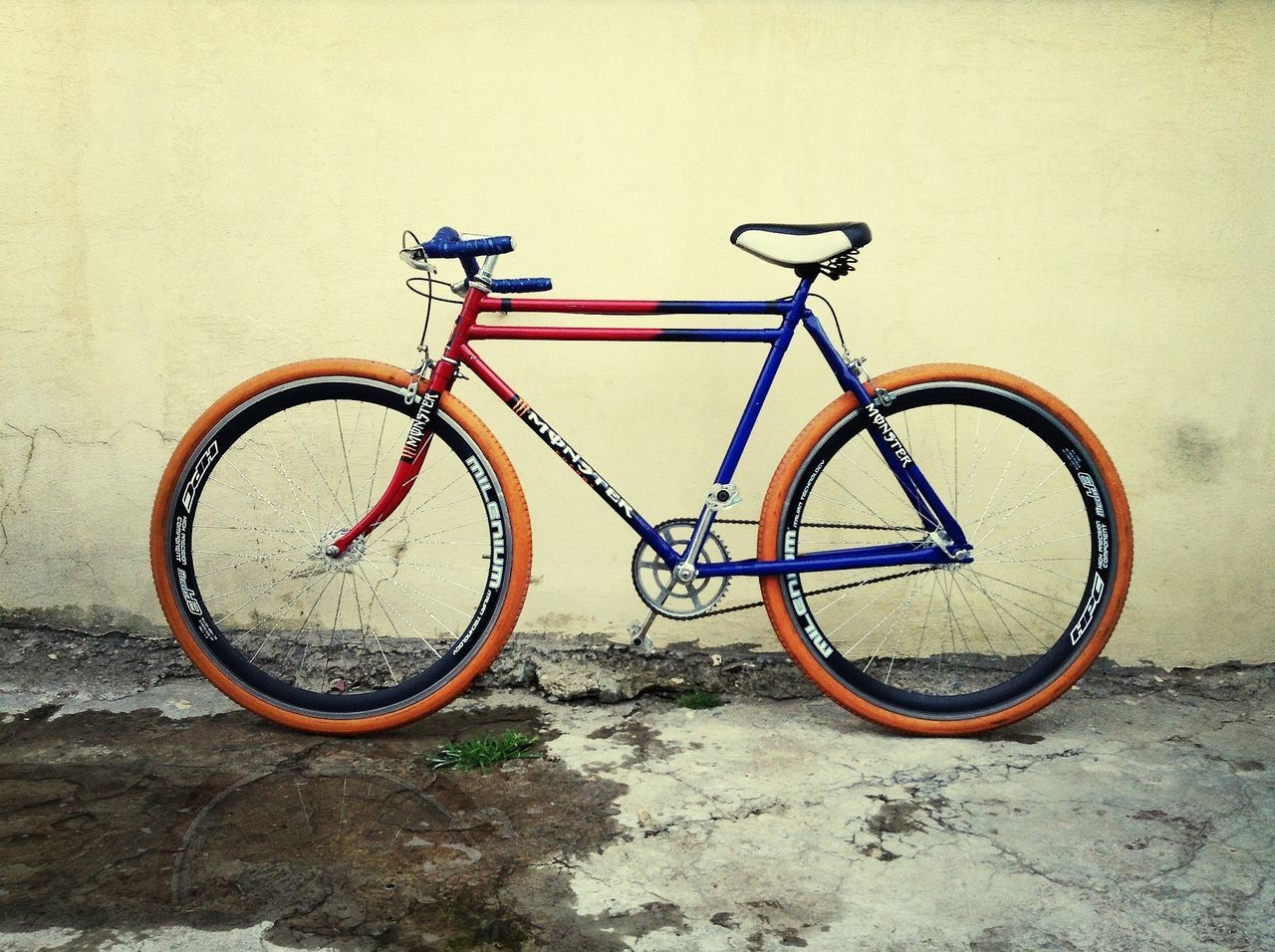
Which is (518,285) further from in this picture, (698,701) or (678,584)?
(698,701)

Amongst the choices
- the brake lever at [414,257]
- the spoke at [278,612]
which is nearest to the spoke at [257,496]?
the spoke at [278,612]

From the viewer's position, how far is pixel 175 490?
315cm

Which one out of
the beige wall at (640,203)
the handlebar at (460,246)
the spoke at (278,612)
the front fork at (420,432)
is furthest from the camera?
the spoke at (278,612)

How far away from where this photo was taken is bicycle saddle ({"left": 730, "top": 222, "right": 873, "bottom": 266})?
9.88 feet

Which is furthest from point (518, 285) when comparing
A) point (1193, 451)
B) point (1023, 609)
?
point (1193, 451)

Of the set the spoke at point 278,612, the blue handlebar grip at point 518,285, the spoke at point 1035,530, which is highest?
the blue handlebar grip at point 518,285

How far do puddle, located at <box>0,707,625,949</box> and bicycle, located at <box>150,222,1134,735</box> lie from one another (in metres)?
0.22

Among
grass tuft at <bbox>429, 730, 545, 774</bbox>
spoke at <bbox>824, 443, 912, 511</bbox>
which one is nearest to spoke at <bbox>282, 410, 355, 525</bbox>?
A: grass tuft at <bbox>429, 730, 545, 774</bbox>

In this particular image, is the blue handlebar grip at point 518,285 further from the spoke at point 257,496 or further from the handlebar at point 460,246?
the spoke at point 257,496

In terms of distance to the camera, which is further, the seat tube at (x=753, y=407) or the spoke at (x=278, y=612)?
the spoke at (x=278, y=612)

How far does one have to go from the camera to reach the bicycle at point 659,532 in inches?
122

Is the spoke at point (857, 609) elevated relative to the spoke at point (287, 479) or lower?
lower

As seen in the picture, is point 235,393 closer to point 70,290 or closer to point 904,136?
point 70,290

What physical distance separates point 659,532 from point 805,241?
2.92ft
